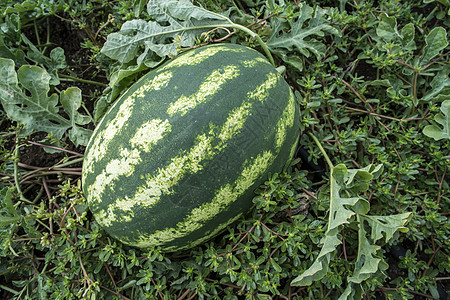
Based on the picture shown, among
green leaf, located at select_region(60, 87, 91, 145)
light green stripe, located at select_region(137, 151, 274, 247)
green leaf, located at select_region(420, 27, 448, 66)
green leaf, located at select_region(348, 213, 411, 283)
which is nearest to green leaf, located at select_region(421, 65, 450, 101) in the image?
green leaf, located at select_region(420, 27, 448, 66)

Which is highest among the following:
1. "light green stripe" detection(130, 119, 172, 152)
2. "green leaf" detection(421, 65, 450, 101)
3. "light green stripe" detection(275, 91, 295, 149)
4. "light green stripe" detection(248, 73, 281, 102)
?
"light green stripe" detection(248, 73, 281, 102)

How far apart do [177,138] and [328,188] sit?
885mm

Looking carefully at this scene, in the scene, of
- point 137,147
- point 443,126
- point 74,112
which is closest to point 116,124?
point 137,147

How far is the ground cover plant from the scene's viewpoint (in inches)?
63.9

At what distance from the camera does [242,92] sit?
1.44 m

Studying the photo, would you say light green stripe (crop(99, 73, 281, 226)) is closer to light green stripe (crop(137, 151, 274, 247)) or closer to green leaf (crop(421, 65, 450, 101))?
light green stripe (crop(137, 151, 274, 247))

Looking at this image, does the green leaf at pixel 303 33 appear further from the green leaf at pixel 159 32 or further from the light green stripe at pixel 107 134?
the light green stripe at pixel 107 134

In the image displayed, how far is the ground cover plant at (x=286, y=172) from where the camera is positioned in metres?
1.62

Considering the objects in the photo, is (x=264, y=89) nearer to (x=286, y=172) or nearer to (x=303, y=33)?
(x=286, y=172)

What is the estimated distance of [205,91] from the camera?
55.9 inches

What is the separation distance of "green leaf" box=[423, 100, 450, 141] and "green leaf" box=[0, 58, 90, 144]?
1920 mm

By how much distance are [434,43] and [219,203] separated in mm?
1560

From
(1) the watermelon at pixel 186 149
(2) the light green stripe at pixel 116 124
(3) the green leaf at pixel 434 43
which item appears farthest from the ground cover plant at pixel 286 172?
(2) the light green stripe at pixel 116 124

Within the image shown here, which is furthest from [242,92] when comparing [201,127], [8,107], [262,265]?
[8,107]
